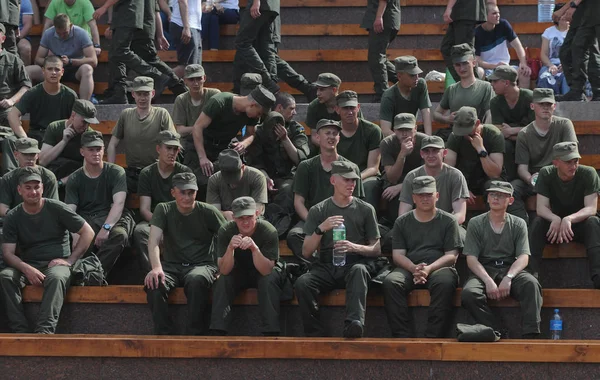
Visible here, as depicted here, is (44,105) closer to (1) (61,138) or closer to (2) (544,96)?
(1) (61,138)

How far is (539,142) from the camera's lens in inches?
458

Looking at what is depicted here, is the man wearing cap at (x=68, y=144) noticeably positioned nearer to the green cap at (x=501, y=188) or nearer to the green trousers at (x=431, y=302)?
the green trousers at (x=431, y=302)

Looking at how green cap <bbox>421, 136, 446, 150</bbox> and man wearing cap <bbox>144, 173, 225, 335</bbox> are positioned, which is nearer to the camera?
man wearing cap <bbox>144, 173, 225, 335</bbox>

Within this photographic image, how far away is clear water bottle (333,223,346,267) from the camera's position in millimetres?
10227

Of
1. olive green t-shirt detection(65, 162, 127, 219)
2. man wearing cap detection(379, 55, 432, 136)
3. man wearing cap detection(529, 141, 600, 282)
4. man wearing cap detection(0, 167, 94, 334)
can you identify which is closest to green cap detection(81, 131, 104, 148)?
olive green t-shirt detection(65, 162, 127, 219)

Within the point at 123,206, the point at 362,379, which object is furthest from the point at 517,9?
the point at 362,379

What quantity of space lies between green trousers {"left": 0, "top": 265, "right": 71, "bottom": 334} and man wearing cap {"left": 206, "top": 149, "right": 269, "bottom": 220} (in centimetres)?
148

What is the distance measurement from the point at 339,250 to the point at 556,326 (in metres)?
1.79

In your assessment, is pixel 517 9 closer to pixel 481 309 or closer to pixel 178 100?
pixel 178 100

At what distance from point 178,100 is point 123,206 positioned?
1726mm

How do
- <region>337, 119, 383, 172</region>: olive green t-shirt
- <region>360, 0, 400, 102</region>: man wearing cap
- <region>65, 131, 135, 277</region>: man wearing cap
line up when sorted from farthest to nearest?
1. <region>360, 0, 400, 102</region>: man wearing cap
2. <region>337, 119, 383, 172</region>: olive green t-shirt
3. <region>65, 131, 135, 277</region>: man wearing cap

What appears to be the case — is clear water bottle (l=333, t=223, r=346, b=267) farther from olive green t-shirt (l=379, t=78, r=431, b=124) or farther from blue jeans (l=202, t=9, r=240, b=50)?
blue jeans (l=202, t=9, r=240, b=50)

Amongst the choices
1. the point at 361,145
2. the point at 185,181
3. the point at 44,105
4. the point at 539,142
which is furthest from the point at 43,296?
the point at 539,142

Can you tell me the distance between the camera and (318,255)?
34.5 feet
